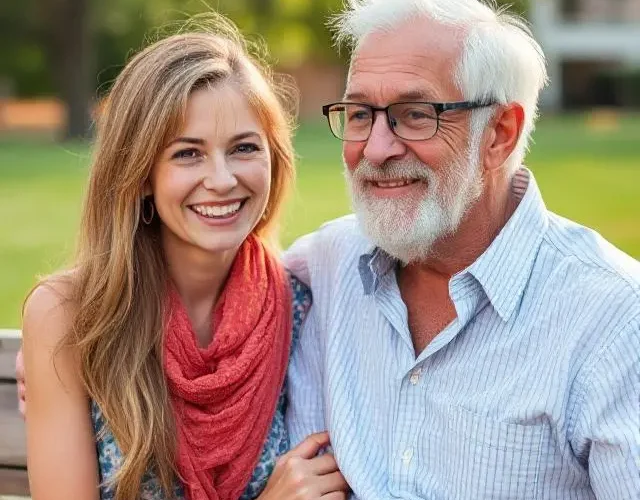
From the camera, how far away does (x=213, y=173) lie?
3006 millimetres

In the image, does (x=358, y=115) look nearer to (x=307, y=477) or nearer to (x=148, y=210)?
(x=148, y=210)

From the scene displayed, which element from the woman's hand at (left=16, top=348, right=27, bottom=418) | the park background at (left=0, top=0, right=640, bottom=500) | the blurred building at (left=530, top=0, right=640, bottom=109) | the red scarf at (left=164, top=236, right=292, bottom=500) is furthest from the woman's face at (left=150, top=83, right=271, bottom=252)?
the blurred building at (left=530, top=0, right=640, bottom=109)

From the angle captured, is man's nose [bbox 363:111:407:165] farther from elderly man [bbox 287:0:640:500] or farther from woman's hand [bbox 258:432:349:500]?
woman's hand [bbox 258:432:349:500]

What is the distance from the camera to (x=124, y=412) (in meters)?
2.97

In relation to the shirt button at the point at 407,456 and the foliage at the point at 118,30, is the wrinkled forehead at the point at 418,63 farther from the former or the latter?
the foliage at the point at 118,30

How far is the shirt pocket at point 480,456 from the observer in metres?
2.63

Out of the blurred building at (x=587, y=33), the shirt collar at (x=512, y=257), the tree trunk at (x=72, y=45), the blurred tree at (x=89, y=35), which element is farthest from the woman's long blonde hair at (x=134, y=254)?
the blurred building at (x=587, y=33)

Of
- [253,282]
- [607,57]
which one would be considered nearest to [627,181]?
[253,282]

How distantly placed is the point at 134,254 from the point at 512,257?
3.57 ft

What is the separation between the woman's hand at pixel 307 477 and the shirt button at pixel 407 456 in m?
0.22

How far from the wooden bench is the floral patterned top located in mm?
555

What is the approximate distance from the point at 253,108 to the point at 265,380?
790 mm

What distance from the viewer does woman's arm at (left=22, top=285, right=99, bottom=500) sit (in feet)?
9.65

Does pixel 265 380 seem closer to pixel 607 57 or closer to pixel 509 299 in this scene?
pixel 509 299
